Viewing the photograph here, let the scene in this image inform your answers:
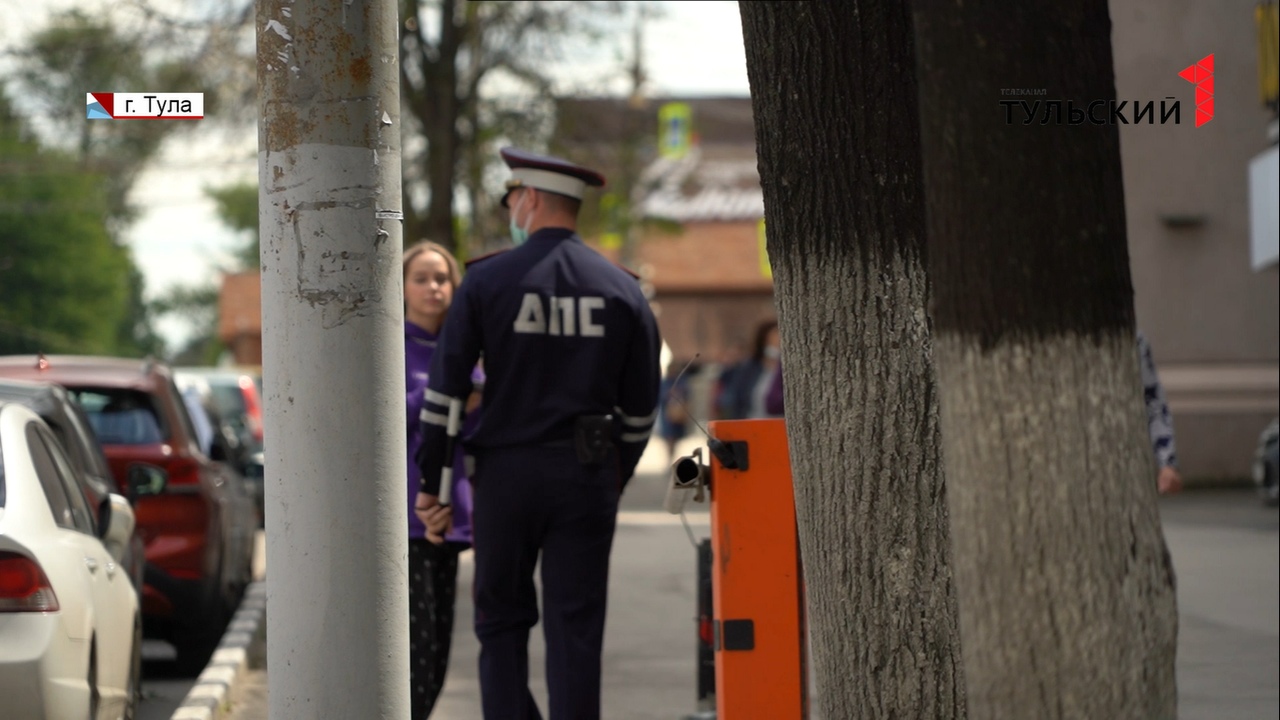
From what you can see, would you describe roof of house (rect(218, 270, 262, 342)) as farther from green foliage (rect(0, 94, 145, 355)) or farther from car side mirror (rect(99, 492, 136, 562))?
Result: car side mirror (rect(99, 492, 136, 562))

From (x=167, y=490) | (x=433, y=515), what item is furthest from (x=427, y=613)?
(x=167, y=490)

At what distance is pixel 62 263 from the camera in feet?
208

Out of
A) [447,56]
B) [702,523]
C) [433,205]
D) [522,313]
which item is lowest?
[702,523]

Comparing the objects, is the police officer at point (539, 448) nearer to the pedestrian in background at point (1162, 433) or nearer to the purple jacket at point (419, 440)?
the purple jacket at point (419, 440)

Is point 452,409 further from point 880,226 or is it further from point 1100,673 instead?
point 1100,673

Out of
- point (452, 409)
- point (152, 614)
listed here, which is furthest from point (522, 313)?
point (152, 614)

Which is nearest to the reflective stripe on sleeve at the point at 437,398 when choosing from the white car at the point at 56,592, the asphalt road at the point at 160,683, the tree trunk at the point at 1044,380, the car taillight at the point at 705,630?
the white car at the point at 56,592

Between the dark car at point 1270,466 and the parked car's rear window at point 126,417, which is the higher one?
the parked car's rear window at point 126,417

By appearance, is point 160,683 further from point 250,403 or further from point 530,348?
point 250,403

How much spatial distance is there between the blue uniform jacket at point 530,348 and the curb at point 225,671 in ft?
5.16

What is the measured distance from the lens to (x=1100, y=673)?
10.8 feet

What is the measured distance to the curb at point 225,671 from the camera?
7297 mm

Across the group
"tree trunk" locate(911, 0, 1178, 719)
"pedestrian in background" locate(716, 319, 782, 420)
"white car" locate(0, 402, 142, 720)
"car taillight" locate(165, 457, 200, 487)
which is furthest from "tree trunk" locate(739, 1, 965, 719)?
"pedestrian in background" locate(716, 319, 782, 420)

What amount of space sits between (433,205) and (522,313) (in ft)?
42.6
